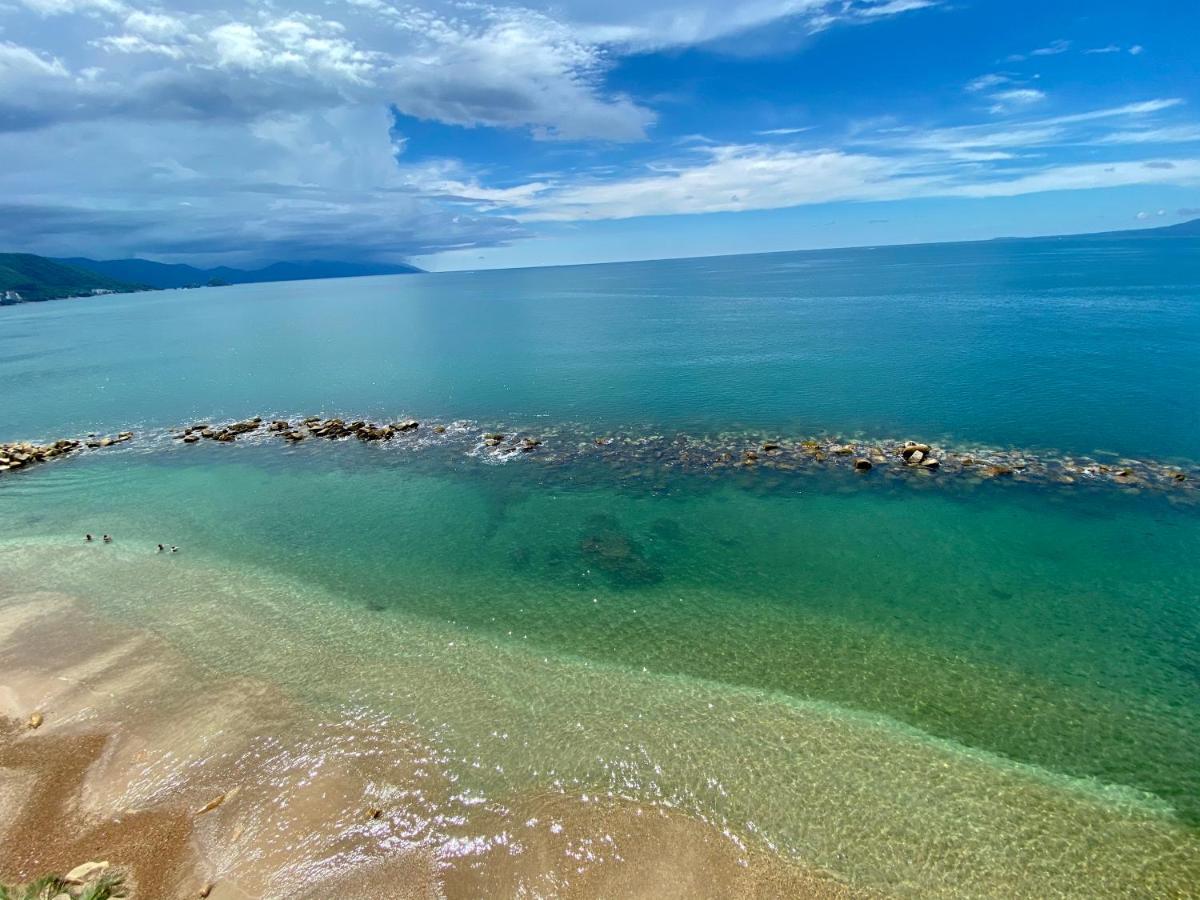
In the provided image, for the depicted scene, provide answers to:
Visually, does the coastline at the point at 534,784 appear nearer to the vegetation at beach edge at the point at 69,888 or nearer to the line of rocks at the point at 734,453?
the vegetation at beach edge at the point at 69,888

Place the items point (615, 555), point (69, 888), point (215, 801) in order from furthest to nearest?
point (615, 555) < point (215, 801) < point (69, 888)

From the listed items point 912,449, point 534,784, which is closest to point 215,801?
point 534,784

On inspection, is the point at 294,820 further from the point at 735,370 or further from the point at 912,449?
the point at 735,370

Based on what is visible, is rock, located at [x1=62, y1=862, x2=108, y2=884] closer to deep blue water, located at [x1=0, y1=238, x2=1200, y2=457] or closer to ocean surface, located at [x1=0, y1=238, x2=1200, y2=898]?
ocean surface, located at [x1=0, y1=238, x2=1200, y2=898]

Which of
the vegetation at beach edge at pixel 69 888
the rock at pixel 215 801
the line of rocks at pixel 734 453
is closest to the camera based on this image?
the vegetation at beach edge at pixel 69 888

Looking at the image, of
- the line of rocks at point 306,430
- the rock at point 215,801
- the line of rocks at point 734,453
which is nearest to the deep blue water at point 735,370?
the line of rocks at point 734,453

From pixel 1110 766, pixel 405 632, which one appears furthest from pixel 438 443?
pixel 1110 766
